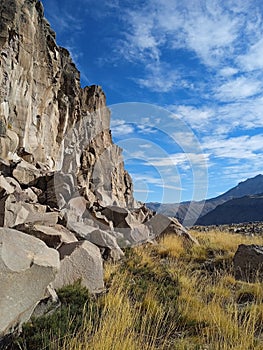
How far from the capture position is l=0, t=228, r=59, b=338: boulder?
3.15 m

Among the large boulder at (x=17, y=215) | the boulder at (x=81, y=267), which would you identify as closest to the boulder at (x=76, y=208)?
the large boulder at (x=17, y=215)

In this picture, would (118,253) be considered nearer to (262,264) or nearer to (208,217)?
(262,264)

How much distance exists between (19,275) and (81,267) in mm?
2354

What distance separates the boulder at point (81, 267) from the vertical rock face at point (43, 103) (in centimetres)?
1060

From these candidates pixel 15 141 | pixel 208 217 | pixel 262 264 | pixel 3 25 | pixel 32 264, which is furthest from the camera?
pixel 208 217

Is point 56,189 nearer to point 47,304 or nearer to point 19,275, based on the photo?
point 47,304

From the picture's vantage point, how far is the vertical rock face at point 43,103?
20.9 metres

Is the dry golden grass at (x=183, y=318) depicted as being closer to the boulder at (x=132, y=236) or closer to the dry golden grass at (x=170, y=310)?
the dry golden grass at (x=170, y=310)

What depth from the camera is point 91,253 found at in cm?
577

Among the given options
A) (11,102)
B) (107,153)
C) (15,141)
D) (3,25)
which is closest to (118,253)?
(15,141)

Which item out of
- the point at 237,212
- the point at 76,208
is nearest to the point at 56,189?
the point at 76,208

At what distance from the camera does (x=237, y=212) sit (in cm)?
14875

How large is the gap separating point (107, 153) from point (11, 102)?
98.8 feet

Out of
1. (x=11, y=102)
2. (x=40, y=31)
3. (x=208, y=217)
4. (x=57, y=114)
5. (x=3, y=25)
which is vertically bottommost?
(x=208, y=217)
